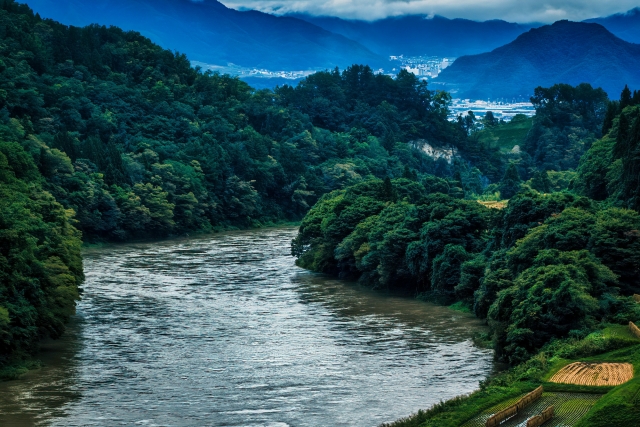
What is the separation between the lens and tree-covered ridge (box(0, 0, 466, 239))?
115 meters

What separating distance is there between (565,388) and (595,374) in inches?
94.6

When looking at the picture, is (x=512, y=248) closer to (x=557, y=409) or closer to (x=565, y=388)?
(x=565, y=388)

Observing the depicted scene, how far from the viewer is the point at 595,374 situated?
1693 inches

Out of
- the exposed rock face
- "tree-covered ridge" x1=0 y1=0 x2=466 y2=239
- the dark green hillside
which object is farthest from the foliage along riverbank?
the exposed rock face

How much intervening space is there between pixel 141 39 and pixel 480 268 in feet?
366

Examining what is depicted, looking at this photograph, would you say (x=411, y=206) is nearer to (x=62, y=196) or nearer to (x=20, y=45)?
(x=62, y=196)

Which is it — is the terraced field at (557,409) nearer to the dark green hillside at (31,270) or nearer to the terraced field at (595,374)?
the terraced field at (595,374)

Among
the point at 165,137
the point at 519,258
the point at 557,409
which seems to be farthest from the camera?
the point at 165,137

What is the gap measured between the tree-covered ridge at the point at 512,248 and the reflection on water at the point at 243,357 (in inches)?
102

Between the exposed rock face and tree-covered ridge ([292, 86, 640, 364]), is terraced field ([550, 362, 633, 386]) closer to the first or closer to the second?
tree-covered ridge ([292, 86, 640, 364])

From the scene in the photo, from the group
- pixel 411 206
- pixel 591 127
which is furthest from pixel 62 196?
pixel 591 127

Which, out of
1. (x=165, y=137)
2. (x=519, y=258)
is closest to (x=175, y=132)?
(x=165, y=137)

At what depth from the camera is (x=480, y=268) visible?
6612cm

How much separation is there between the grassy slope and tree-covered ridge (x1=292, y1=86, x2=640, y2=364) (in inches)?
96.4
